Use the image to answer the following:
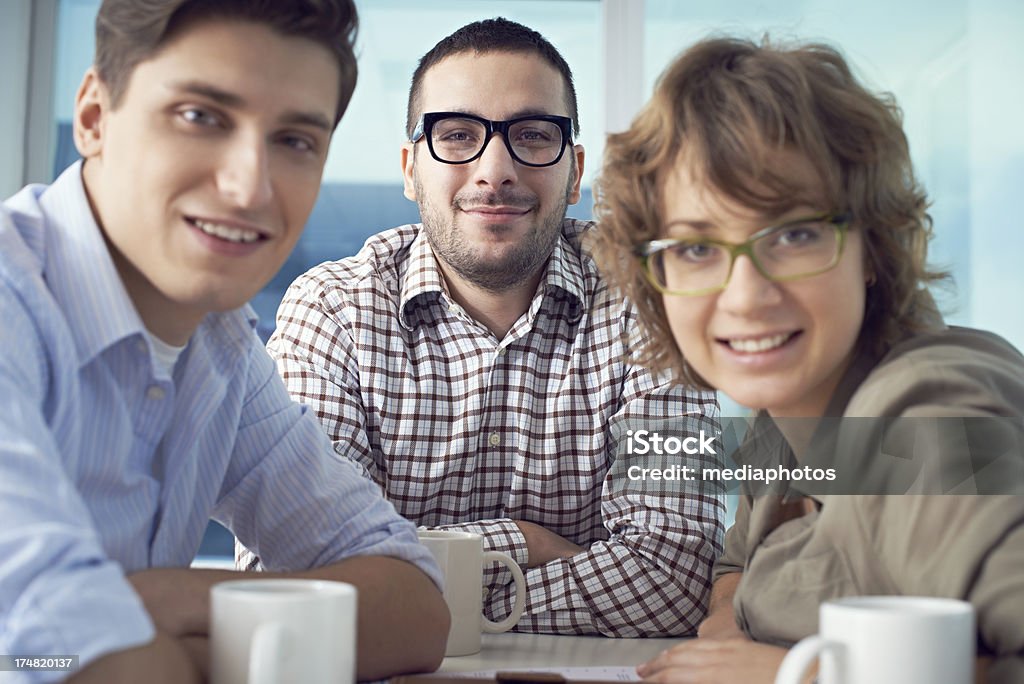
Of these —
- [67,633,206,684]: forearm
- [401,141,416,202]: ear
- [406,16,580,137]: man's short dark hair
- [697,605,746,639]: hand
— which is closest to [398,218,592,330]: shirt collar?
[401,141,416,202]: ear

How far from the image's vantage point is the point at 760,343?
834 mm

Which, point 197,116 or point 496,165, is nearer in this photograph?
point 197,116

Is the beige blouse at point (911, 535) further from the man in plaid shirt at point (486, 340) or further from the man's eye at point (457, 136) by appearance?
the man's eye at point (457, 136)

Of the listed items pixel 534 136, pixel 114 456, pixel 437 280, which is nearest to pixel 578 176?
pixel 534 136

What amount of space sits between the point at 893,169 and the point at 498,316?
94 centimetres

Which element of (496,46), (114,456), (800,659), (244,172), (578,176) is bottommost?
(800,659)

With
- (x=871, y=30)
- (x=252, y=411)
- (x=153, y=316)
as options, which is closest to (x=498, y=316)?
(x=252, y=411)

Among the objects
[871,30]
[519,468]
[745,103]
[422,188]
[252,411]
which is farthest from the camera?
[871,30]

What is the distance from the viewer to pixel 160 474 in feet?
3.13

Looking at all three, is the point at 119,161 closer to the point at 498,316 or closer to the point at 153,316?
the point at 153,316

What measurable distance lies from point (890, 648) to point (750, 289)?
29cm

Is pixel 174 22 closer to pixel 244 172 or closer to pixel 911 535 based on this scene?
pixel 244 172

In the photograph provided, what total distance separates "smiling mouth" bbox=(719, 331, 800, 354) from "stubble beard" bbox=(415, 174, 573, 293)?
33.9 inches

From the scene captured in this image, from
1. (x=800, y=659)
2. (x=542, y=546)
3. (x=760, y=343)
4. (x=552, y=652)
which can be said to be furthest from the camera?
(x=542, y=546)
